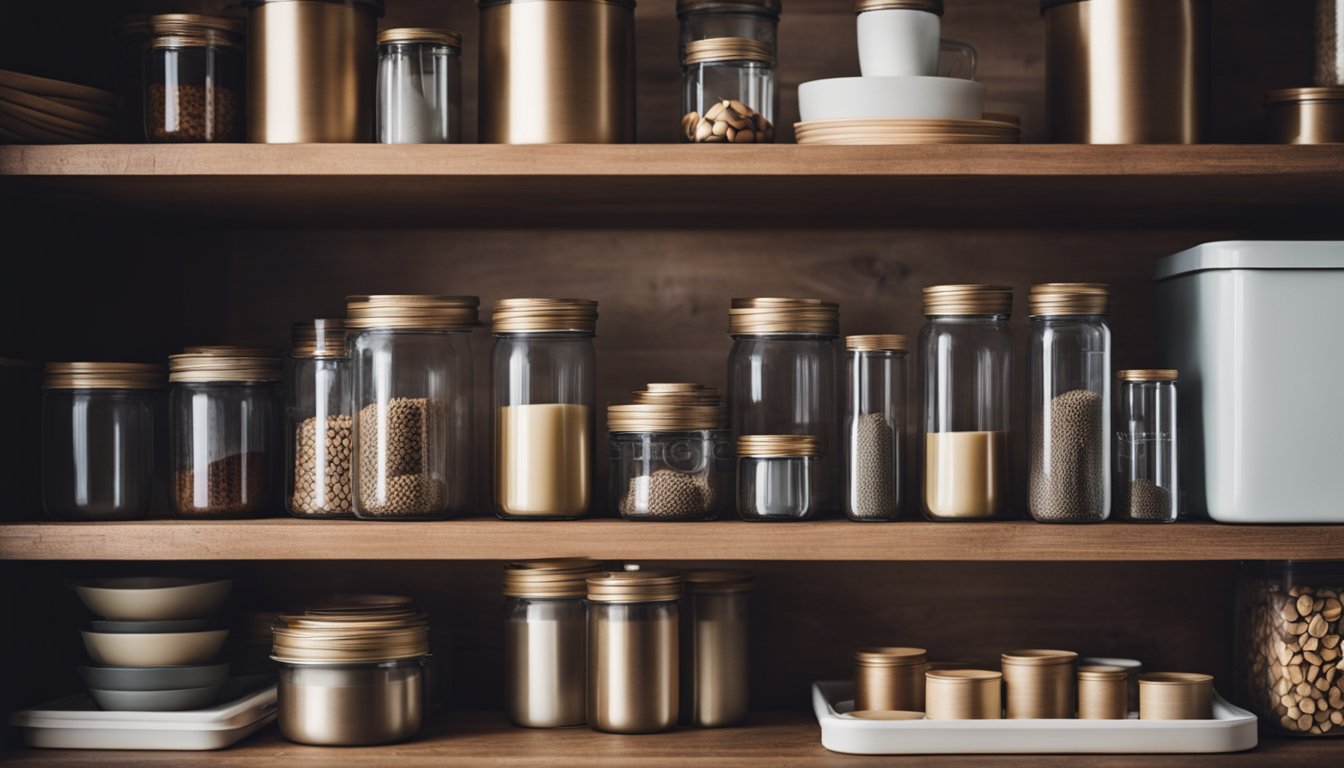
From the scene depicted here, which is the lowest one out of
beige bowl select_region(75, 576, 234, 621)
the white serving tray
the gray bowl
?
the white serving tray

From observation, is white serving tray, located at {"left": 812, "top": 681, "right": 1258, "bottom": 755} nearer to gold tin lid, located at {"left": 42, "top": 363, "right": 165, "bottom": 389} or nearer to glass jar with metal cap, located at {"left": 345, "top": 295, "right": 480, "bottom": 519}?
glass jar with metal cap, located at {"left": 345, "top": 295, "right": 480, "bottom": 519}

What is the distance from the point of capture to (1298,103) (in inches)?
56.9

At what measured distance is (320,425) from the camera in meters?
1.52

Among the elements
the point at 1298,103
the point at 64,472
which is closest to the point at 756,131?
the point at 1298,103

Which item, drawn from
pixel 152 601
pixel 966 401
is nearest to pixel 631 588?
pixel 966 401

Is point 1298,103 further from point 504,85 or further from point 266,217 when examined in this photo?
point 266,217

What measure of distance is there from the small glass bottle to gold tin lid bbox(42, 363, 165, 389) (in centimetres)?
112

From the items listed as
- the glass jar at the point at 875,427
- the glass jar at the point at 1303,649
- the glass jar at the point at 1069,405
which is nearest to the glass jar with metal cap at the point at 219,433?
the glass jar at the point at 875,427

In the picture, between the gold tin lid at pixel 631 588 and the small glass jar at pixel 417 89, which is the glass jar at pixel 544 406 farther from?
the small glass jar at pixel 417 89

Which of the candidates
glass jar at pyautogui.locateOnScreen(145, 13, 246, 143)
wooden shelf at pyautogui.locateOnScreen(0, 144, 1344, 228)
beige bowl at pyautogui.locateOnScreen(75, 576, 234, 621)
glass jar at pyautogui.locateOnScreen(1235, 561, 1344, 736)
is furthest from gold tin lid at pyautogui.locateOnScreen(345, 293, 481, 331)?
glass jar at pyautogui.locateOnScreen(1235, 561, 1344, 736)

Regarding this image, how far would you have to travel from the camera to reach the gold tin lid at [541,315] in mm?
1469

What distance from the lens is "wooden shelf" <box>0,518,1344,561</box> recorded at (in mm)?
1373

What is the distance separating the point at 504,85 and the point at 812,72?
1.51ft

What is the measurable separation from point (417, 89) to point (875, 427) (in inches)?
25.1
